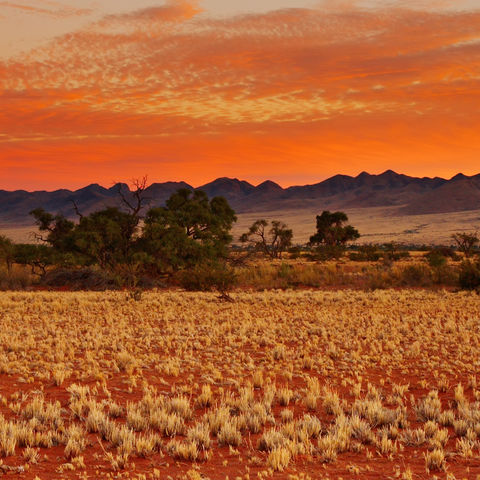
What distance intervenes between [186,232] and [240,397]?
27641 mm

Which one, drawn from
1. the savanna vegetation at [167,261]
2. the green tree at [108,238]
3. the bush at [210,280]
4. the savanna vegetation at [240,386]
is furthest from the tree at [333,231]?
the savanna vegetation at [240,386]

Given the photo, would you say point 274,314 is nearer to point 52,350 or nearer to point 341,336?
point 341,336

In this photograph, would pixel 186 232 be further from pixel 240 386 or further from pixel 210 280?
pixel 240 386

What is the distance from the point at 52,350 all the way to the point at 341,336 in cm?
622

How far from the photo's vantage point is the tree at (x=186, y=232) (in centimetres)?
3228

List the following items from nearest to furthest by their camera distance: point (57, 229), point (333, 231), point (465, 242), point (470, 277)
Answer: point (470, 277) → point (57, 229) → point (465, 242) → point (333, 231)

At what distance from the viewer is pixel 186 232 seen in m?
35.4

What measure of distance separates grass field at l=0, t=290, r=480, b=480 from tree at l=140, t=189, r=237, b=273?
16.5 meters

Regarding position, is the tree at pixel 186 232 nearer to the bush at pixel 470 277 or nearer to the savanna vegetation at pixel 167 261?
the savanna vegetation at pixel 167 261

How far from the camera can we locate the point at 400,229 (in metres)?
141

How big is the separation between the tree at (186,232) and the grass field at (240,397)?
54.1ft

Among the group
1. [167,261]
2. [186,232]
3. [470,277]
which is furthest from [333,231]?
[470,277]

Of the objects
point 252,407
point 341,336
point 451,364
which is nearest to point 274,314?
point 341,336

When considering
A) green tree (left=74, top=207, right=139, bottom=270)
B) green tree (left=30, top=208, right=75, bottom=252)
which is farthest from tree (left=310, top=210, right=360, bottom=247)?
green tree (left=30, top=208, right=75, bottom=252)
